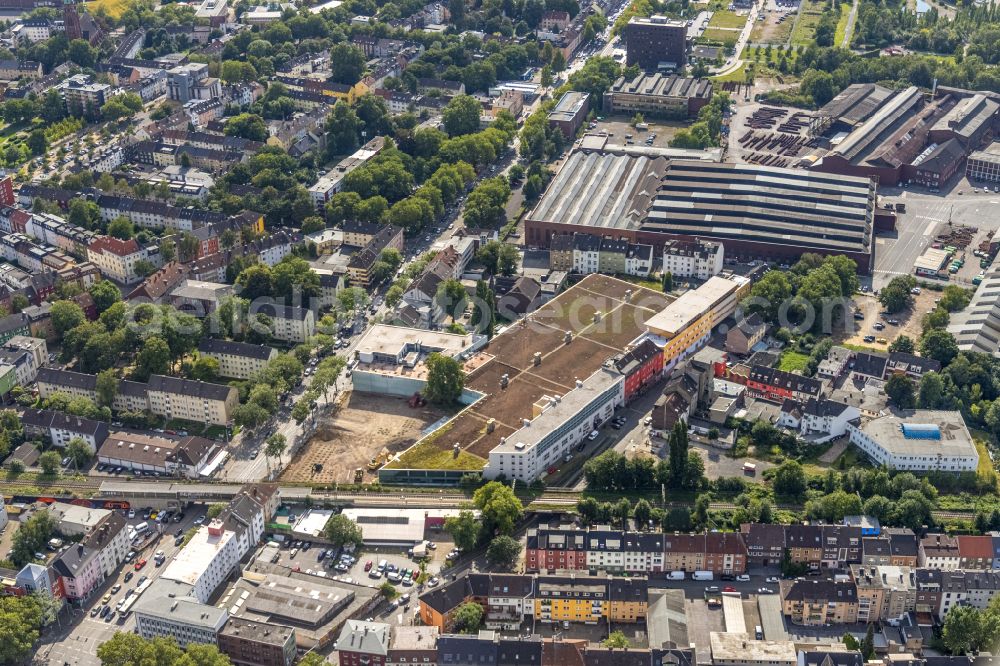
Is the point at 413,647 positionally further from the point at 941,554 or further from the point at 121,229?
the point at 121,229

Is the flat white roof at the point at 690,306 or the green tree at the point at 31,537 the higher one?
the flat white roof at the point at 690,306

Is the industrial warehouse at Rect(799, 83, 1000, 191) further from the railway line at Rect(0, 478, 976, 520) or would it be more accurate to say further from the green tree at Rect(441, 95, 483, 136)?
the railway line at Rect(0, 478, 976, 520)

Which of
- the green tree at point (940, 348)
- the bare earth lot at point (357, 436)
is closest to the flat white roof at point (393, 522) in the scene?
the bare earth lot at point (357, 436)

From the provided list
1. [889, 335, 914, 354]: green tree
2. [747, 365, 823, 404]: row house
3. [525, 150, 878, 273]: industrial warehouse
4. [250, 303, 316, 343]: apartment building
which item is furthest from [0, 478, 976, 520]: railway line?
[525, 150, 878, 273]: industrial warehouse

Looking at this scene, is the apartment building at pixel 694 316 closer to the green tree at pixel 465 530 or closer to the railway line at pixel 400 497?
the railway line at pixel 400 497

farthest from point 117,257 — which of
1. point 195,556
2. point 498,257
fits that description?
point 195,556

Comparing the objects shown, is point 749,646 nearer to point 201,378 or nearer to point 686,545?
point 686,545
